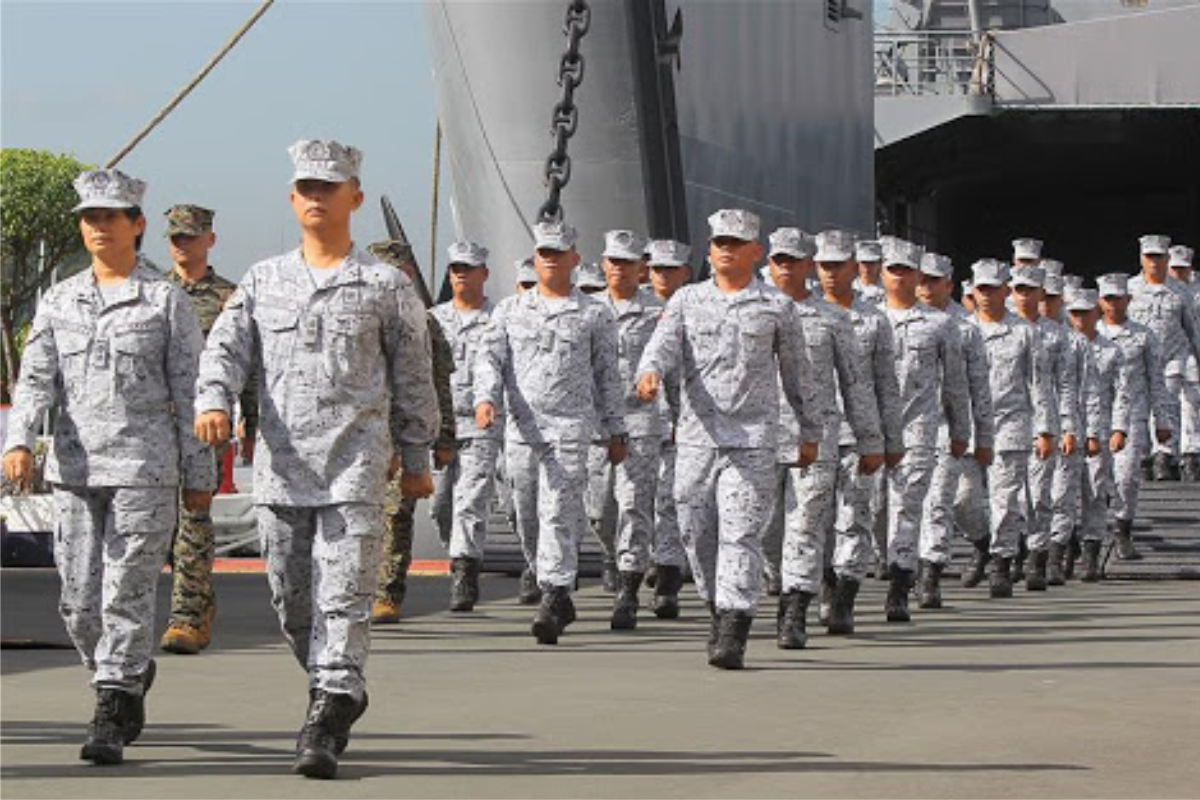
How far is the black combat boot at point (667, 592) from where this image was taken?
1441 cm

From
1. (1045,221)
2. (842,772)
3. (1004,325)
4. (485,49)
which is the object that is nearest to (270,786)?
(842,772)

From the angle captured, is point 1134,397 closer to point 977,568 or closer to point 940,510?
point 977,568

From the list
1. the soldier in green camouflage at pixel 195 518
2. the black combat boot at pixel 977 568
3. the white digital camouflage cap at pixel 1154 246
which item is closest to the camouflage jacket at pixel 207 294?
the soldier in green camouflage at pixel 195 518

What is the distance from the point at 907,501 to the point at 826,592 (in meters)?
1.20

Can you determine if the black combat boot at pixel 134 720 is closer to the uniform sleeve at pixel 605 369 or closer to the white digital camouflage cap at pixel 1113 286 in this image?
the uniform sleeve at pixel 605 369

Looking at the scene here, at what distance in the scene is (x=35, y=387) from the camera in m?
8.71

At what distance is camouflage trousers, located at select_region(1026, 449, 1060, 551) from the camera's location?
57.2 ft

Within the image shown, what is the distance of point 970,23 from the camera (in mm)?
42375

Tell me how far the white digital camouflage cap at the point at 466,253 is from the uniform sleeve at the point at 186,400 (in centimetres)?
645

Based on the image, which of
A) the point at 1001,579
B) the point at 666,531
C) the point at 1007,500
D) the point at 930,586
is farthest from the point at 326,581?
the point at 1007,500

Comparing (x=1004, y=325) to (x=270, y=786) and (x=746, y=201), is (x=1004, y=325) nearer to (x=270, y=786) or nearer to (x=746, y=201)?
(x=746, y=201)

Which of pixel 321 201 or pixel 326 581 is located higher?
pixel 321 201

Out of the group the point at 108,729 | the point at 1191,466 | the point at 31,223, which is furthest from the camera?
the point at 31,223

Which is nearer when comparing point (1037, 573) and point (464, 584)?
point (464, 584)
